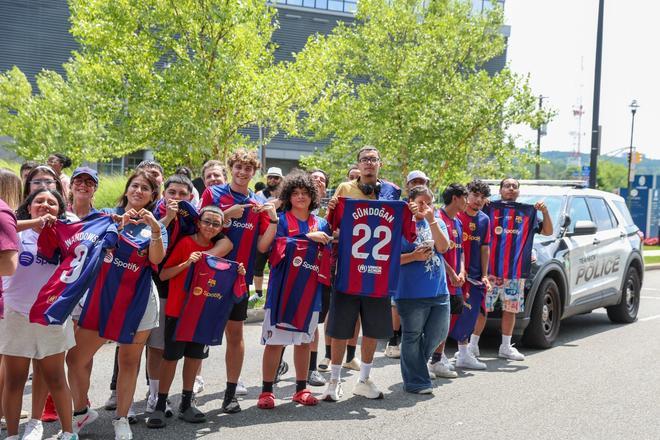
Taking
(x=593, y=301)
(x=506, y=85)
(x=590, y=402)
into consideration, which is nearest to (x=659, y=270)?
(x=506, y=85)

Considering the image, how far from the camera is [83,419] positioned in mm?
5613

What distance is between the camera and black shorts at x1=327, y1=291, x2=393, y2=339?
6.85 meters

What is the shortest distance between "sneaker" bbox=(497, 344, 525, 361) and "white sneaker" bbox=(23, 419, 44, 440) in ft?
17.4

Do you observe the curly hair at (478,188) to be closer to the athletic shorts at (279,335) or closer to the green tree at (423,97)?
the athletic shorts at (279,335)

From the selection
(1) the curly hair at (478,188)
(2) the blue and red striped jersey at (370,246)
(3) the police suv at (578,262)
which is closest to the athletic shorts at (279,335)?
(2) the blue and red striped jersey at (370,246)

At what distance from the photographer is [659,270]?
22422 mm

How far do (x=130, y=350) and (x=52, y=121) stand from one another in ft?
86.6

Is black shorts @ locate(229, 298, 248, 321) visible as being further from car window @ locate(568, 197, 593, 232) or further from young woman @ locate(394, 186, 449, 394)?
car window @ locate(568, 197, 593, 232)

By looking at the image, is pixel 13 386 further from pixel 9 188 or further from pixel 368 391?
pixel 368 391

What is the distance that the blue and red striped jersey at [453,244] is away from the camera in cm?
788

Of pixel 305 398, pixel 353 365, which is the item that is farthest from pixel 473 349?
pixel 305 398

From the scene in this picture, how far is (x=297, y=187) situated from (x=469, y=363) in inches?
125

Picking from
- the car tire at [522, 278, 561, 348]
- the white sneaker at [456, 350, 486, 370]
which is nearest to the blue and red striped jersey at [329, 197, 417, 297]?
the white sneaker at [456, 350, 486, 370]

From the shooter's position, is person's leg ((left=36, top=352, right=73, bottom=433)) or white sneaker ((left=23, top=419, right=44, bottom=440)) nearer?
person's leg ((left=36, top=352, right=73, bottom=433))
